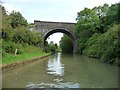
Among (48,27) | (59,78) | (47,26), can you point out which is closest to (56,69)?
(59,78)

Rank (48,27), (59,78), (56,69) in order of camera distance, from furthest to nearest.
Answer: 1. (48,27)
2. (56,69)
3. (59,78)

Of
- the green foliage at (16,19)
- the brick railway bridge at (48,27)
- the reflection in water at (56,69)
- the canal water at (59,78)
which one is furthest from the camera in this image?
the brick railway bridge at (48,27)

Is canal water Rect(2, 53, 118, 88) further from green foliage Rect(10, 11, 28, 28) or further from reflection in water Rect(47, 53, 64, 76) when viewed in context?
green foliage Rect(10, 11, 28, 28)

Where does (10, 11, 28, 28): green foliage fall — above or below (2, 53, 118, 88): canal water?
above

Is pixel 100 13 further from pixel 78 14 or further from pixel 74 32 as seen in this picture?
pixel 74 32

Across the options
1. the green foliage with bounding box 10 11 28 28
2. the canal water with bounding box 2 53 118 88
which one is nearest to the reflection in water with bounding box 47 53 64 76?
the canal water with bounding box 2 53 118 88

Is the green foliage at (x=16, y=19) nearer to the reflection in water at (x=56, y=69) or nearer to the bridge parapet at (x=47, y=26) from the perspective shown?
the reflection in water at (x=56, y=69)

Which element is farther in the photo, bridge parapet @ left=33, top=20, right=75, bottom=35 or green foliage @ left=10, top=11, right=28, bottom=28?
bridge parapet @ left=33, top=20, right=75, bottom=35

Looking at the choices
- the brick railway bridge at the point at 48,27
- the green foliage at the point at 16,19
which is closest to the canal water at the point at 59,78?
the green foliage at the point at 16,19

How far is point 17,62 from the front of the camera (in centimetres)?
1747

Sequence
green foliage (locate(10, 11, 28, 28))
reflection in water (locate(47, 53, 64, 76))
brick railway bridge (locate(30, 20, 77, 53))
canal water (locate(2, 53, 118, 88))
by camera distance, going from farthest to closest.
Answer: brick railway bridge (locate(30, 20, 77, 53)) → green foliage (locate(10, 11, 28, 28)) → reflection in water (locate(47, 53, 64, 76)) → canal water (locate(2, 53, 118, 88))

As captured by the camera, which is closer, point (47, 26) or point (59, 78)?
point (59, 78)

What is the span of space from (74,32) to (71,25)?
1.89 m

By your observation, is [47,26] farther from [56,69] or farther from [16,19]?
[56,69]
